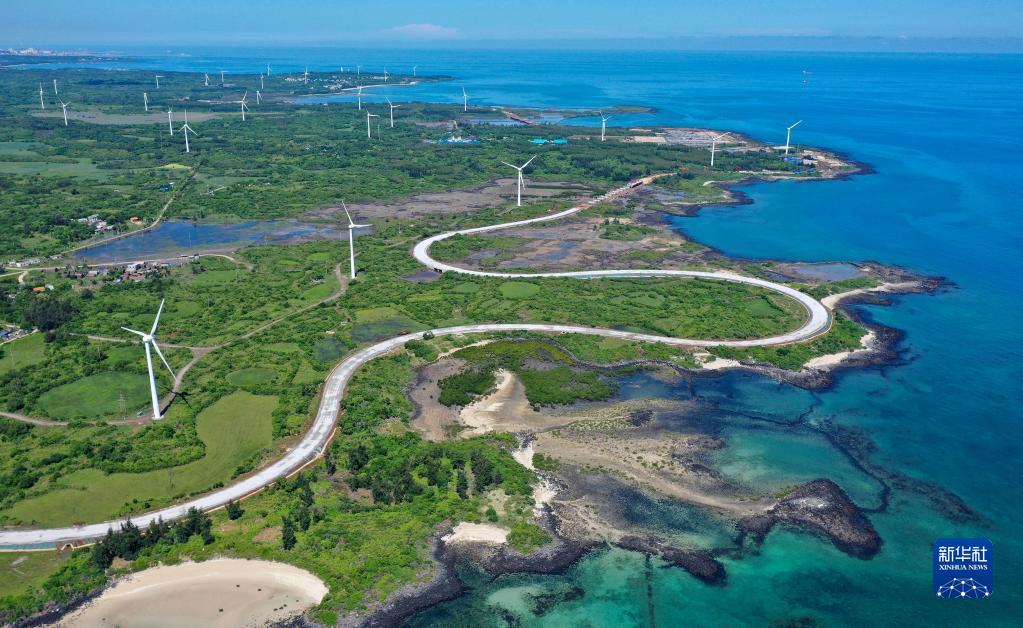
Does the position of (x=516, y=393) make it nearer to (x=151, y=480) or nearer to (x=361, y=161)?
(x=151, y=480)

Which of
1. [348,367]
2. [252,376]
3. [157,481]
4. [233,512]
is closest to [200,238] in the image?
[252,376]

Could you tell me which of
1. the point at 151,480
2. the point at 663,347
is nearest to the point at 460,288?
the point at 663,347

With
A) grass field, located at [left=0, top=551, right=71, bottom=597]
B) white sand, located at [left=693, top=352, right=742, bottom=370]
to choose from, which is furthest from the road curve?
white sand, located at [left=693, top=352, right=742, bottom=370]

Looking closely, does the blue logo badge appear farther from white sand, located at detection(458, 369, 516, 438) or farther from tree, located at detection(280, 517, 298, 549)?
tree, located at detection(280, 517, 298, 549)

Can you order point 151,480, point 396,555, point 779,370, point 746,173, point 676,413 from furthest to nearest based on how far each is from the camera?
1. point 746,173
2. point 779,370
3. point 676,413
4. point 151,480
5. point 396,555

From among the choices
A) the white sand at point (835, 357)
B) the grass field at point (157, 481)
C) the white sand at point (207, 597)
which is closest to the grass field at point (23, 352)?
the grass field at point (157, 481)

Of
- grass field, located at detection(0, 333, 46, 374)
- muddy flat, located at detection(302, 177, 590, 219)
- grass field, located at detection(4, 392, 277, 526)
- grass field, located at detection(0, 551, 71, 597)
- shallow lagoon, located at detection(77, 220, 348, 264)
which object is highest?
muddy flat, located at detection(302, 177, 590, 219)
